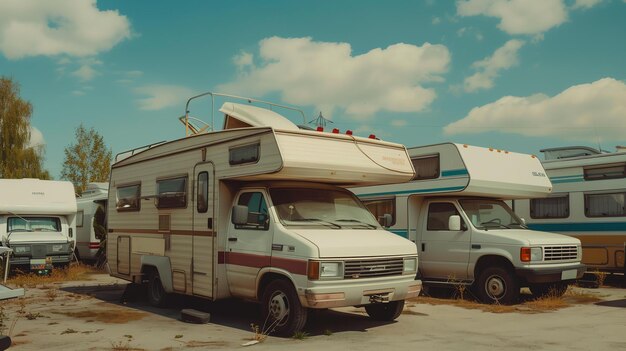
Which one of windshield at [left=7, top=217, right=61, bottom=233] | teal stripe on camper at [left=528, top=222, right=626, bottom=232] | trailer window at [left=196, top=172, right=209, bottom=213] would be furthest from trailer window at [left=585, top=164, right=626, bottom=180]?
windshield at [left=7, top=217, right=61, bottom=233]

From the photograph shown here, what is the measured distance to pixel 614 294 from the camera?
42.2 ft

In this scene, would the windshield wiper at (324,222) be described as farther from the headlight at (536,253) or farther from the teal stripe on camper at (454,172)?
the headlight at (536,253)

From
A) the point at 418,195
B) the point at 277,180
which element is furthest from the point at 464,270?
the point at 277,180

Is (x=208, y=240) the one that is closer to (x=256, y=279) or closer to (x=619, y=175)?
(x=256, y=279)

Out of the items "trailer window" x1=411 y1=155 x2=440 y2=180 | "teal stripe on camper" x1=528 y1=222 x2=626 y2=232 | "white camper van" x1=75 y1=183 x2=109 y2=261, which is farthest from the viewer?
"white camper van" x1=75 y1=183 x2=109 y2=261

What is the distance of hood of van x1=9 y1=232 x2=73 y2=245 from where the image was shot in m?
17.1

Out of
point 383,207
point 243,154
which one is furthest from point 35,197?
point 243,154

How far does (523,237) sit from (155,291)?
266 inches

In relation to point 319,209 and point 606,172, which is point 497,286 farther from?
point 606,172

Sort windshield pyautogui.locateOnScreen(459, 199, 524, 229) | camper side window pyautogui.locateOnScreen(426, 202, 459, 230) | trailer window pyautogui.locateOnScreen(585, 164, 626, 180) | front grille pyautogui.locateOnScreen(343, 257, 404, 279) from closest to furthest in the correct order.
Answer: front grille pyautogui.locateOnScreen(343, 257, 404, 279) → windshield pyautogui.locateOnScreen(459, 199, 524, 229) → camper side window pyautogui.locateOnScreen(426, 202, 459, 230) → trailer window pyautogui.locateOnScreen(585, 164, 626, 180)

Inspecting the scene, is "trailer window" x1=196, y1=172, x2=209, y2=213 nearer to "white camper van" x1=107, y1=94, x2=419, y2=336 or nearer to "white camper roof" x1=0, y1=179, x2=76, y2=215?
"white camper van" x1=107, y1=94, x2=419, y2=336

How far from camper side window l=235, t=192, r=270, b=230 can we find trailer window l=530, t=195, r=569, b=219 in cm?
879

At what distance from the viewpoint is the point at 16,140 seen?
36.6 m

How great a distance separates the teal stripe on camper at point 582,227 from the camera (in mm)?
13711
